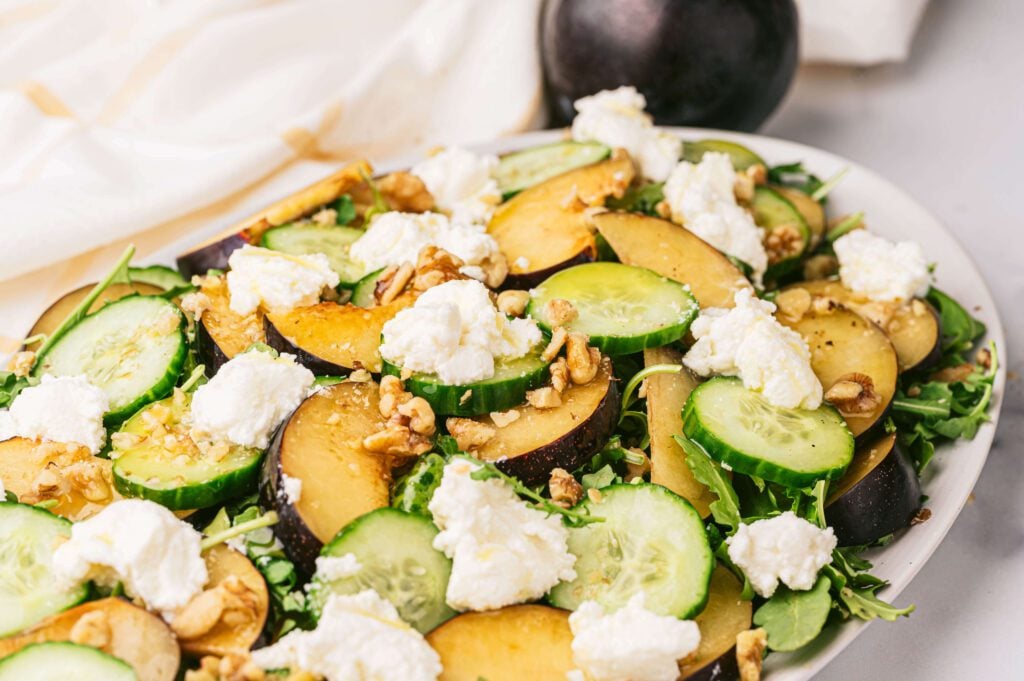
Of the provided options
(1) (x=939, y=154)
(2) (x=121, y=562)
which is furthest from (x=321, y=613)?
(1) (x=939, y=154)

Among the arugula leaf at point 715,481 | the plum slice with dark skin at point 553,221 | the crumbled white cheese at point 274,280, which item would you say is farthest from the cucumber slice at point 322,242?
the arugula leaf at point 715,481

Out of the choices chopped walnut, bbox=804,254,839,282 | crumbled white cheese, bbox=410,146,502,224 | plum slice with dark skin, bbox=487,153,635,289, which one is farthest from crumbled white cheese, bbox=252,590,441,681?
chopped walnut, bbox=804,254,839,282

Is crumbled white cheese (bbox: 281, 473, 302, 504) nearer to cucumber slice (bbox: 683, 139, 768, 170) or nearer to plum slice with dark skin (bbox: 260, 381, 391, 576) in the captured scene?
plum slice with dark skin (bbox: 260, 381, 391, 576)

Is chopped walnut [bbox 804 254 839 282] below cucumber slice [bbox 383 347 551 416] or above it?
below

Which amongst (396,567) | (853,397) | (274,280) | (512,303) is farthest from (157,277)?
(853,397)

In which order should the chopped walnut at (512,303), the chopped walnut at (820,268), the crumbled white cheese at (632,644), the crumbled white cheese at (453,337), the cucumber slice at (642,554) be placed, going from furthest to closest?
the chopped walnut at (820,268), the chopped walnut at (512,303), the crumbled white cheese at (453,337), the cucumber slice at (642,554), the crumbled white cheese at (632,644)

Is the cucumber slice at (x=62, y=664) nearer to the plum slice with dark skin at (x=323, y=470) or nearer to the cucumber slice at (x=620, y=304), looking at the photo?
the plum slice with dark skin at (x=323, y=470)

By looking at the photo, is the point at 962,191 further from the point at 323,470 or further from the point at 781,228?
the point at 323,470
